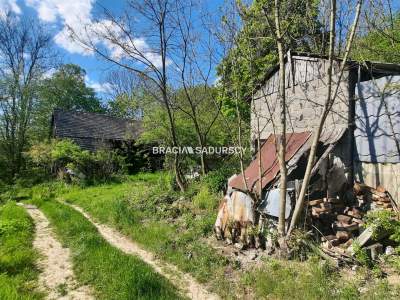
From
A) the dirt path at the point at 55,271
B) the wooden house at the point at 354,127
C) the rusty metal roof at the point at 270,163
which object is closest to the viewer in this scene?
the dirt path at the point at 55,271

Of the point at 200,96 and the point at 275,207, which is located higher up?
the point at 200,96

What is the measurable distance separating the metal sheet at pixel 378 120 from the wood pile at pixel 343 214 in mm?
701

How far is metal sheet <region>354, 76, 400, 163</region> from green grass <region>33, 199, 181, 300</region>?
4887 millimetres

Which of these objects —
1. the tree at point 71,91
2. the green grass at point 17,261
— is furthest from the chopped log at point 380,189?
the tree at point 71,91

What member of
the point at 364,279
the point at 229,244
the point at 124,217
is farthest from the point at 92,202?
the point at 364,279

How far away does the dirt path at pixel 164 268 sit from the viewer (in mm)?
4977

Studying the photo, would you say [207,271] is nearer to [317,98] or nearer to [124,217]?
[124,217]

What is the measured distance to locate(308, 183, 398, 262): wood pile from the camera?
5.75 m

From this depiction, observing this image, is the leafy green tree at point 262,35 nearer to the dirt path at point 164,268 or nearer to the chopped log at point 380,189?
the chopped log at point 380,189

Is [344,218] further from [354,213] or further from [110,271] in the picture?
[110,271]

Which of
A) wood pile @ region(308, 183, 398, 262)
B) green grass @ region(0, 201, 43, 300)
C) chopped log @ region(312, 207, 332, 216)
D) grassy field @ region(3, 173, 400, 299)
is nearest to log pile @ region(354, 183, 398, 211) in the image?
wood pile @ region(308, 183, 398, 262)

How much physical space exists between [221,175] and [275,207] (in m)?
3.85

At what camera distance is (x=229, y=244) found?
675 cm

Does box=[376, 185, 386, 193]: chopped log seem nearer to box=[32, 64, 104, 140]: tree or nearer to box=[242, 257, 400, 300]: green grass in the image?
box=[242, 257, 400, 300]: green grass
